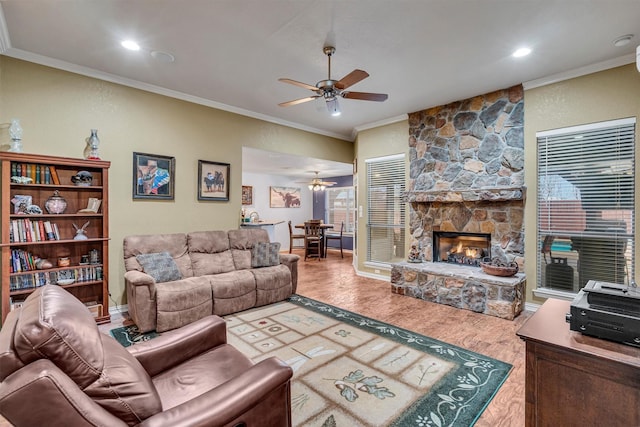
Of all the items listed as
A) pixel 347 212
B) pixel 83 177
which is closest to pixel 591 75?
pixel 83 177

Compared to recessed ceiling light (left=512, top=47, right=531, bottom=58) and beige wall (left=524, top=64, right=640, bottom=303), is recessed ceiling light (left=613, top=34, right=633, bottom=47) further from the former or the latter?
recessed ceiling light (left=512, top=47, right=531, bottom=58)

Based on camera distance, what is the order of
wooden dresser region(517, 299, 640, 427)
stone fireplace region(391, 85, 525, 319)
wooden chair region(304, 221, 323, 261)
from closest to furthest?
wooden dresser region(517, 299, 640, 427) → stone fireplace region(391, 85, 525, 319) → wooden chair region(304, 221, 323, 261)

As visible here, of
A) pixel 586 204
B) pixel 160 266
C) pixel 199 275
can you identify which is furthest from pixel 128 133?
pixel 586 204

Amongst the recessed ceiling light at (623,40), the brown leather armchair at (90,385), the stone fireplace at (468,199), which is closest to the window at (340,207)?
the stone fireplace at (468,199)

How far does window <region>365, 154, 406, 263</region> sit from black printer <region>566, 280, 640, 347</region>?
383 centimetres

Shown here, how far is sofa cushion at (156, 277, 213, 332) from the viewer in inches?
124

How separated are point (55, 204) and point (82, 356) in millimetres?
3015

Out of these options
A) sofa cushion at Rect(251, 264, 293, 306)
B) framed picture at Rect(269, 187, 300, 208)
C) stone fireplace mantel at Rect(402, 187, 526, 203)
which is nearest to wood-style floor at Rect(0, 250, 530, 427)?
sofa cushion at Rect(251, 264, 293, 306)

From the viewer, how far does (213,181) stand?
453 centimetres

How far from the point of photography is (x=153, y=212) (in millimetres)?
3977

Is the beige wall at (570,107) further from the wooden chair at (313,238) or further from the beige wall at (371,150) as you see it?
the wooden chair at (313,238)

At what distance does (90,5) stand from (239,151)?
2567 millimetres

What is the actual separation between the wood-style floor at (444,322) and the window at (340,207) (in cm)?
375

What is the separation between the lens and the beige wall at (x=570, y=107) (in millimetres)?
3213
